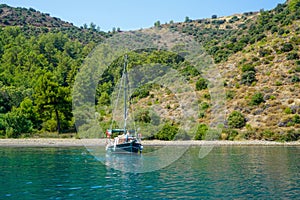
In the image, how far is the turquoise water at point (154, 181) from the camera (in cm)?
1942

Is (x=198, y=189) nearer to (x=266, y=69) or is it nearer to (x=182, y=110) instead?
(x=182, y=110)

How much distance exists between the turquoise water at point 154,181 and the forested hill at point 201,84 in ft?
92.4

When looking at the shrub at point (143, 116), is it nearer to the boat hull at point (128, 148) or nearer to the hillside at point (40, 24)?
the boat hull at point (128, 148)

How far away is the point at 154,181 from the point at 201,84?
55.7 metres

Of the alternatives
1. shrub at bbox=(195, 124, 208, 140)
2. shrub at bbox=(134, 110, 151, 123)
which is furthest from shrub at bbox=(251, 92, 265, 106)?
shrub at bbox=(134, 110, 151, 123)

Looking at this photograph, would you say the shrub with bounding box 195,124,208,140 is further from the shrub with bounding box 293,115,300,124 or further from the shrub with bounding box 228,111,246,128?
the shrub with bounding box 293,115,300,124

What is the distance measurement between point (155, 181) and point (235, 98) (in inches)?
1952

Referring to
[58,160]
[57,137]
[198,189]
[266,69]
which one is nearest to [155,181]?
[198,189]

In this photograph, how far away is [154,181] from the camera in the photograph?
2345 centimetres

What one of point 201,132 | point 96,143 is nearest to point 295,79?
point 201,132

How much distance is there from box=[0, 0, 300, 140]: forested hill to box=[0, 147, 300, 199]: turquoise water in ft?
92.4

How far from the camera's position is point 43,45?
374ft

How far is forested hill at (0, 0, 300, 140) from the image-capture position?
60562mm

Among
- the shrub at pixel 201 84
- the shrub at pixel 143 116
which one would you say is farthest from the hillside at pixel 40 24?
the shrub at pixel 143 116
